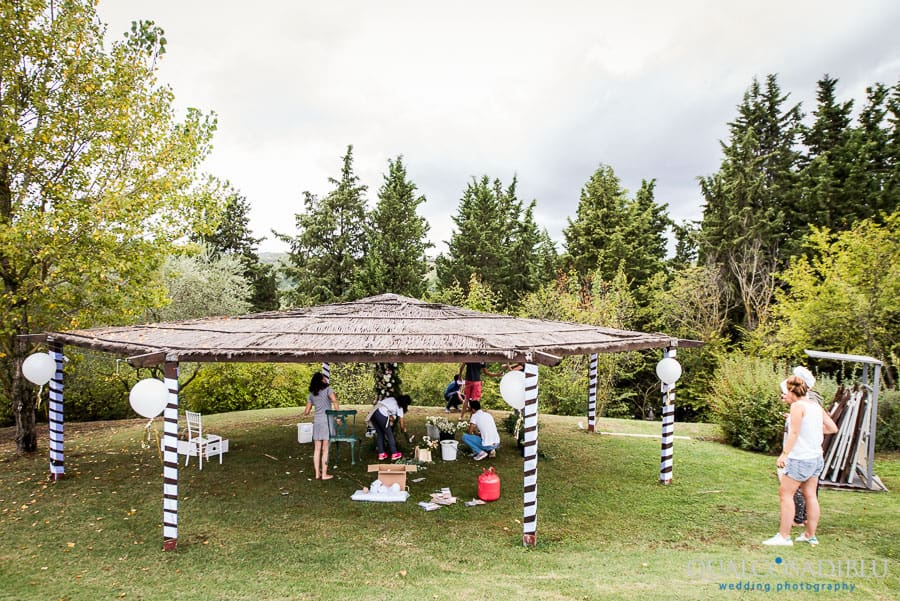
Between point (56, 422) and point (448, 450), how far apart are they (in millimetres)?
6942

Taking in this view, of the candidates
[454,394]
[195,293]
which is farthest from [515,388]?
[195,293]

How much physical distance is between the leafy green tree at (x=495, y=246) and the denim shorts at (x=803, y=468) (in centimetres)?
2340

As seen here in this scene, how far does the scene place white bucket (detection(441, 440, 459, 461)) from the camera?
32.5 feet

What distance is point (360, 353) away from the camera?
6.54 metres

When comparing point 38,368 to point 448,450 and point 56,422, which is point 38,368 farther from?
point 448,450

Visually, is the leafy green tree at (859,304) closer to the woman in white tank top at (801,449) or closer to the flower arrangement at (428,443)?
the woman in white tank top at (801,449)

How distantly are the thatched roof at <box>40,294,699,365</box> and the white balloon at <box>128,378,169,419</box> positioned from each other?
44 centimetres

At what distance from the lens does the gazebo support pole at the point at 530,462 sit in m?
6.12

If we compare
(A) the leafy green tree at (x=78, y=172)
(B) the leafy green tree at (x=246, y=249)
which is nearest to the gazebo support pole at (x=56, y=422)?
(A) the leafy green tree at (x=78, y=172)

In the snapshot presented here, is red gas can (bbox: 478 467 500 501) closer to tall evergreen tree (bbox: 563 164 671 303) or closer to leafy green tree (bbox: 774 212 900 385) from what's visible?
leafy green tree (bbox: 774 212 900 385)

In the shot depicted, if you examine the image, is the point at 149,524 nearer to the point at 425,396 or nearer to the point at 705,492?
the point at 705,492

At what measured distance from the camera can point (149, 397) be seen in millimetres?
6363

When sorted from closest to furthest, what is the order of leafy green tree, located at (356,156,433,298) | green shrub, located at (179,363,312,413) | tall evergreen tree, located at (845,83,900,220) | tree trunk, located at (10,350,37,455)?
tree trunk, located at (10,350,37,455)
green shrub, located at (179,363,312,413)
tall evergreen tree, located at (845,83,900,220)
leafy green tree, located at (356,156,433,298)

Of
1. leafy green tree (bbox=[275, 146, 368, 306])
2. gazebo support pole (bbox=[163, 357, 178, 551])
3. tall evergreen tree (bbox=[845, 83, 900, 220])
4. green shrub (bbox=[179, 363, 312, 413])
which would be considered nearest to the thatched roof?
gazebo support pole (bbox=[163, 357, 178, 551])
